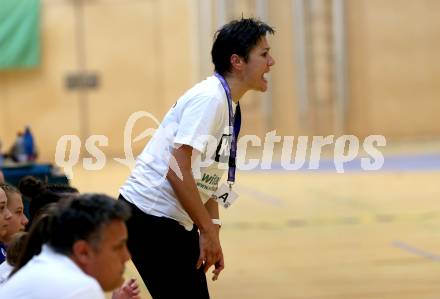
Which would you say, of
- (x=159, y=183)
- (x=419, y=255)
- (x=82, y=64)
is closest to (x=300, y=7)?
(x=82, y=64)

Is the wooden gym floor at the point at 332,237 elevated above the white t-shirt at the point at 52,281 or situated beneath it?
situated beneath

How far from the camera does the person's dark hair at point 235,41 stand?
305 cm

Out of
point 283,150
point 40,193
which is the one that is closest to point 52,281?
point 40,193

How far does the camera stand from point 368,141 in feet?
51.1

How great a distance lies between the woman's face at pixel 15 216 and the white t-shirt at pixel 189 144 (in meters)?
0.51

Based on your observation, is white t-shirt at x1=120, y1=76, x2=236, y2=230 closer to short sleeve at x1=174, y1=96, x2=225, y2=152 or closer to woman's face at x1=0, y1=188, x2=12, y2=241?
short sleeve at x1=174, y1=96, x2=225, y2=152

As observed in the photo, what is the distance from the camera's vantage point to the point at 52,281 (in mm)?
1847

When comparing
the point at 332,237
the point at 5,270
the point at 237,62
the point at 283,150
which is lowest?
the point at 283,150

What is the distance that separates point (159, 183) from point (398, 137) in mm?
13232

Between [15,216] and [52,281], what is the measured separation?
5.07 feet

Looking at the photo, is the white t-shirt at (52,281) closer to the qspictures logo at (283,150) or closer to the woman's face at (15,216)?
the woman's face at (15,216)

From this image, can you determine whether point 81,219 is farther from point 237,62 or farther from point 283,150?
point 283,150

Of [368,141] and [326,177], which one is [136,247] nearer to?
[326,177]

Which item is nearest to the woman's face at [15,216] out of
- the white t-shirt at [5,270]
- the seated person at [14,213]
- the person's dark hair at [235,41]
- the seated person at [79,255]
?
the seated person at [14,213]
